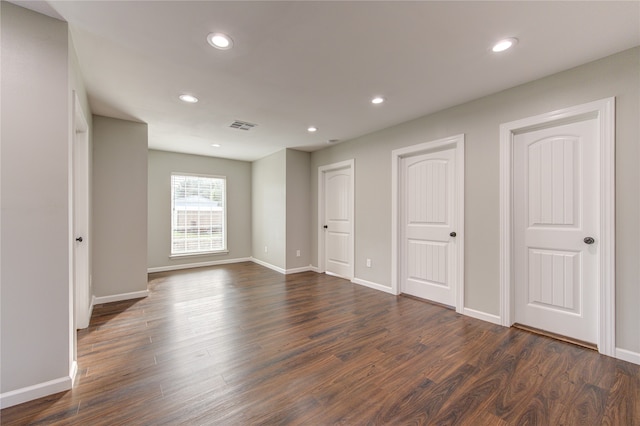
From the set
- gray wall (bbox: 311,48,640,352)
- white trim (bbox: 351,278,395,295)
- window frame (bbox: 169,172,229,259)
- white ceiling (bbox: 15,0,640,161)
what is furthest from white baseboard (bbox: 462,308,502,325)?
window frame (bbox: 169,172,229,259)

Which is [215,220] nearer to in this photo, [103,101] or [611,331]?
[103,101]

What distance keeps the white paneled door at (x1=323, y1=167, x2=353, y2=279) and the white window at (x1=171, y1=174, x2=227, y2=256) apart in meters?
2.63

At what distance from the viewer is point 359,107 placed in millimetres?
3201

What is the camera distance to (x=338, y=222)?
5.06 metres

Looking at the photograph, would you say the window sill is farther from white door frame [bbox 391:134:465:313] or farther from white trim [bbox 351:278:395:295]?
white door frame [bbox 391:134:465:313]

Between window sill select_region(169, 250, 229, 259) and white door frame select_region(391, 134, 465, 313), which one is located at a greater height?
white door frame select_region(391, 134, 465, 313)

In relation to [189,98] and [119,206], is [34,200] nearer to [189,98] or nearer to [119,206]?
[189,98]

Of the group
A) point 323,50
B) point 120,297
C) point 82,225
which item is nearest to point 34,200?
point 82,225

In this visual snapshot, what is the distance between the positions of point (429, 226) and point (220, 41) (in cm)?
312

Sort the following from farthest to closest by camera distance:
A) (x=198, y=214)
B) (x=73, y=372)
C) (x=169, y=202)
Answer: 1. (x=198, y=214)
2. (x=169, y=202)
3. (x=73, y=372)

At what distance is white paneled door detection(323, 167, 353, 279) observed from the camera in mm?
4812

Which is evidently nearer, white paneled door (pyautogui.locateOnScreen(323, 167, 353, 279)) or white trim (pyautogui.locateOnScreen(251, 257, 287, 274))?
white paneled door (pyautogui.locateOnScreen(323, 167, 353, 279))

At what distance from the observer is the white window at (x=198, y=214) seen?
569cm

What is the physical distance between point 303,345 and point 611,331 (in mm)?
2582
